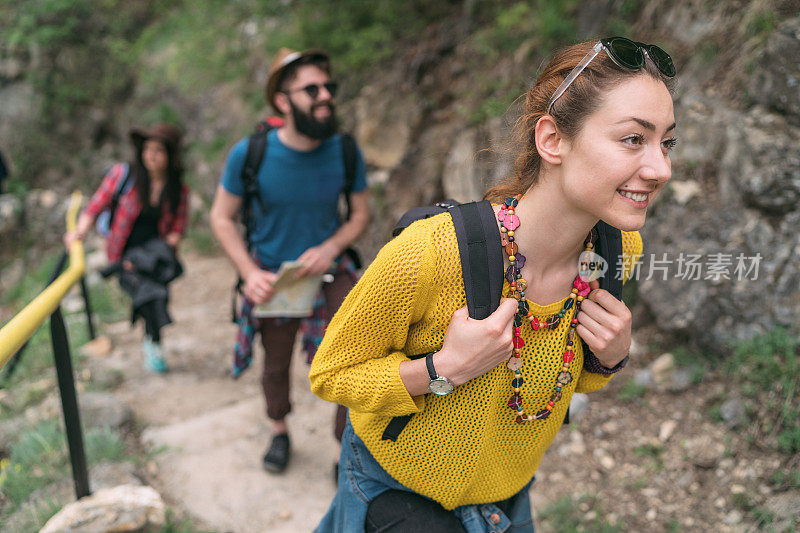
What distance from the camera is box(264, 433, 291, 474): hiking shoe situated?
11.2 ft

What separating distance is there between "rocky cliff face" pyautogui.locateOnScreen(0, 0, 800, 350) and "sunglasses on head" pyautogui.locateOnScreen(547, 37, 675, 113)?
33 centimetres

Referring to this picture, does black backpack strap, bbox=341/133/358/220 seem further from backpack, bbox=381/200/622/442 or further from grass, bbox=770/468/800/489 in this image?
grass, bbox=770/468/800/489

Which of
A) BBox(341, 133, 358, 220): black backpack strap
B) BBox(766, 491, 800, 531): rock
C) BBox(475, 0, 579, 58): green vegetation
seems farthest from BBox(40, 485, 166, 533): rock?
BBox(475, 0, 579, 58): green vegetation

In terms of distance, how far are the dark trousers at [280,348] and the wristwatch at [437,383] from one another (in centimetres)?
168

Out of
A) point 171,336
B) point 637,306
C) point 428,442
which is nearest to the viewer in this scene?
point 428,442

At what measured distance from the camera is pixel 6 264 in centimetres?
A: 952

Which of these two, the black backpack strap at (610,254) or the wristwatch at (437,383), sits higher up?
the black backpack strap at (610,254)

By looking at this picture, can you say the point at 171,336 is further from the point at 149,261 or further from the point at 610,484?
the point at 610,484

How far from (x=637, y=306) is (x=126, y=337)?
14.4ft

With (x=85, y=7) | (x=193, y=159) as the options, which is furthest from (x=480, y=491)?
(x=85, y=7)

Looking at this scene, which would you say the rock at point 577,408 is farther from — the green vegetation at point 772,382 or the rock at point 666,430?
the green vegetation at point 772,382

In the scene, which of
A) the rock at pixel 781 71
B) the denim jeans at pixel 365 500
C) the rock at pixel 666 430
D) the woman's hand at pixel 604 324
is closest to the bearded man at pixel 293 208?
the denim jeans at pixel 365 500

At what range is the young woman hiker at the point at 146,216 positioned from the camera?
449 cm

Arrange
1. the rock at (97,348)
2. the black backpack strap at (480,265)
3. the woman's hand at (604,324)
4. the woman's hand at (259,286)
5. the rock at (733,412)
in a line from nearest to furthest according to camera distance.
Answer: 1. the black backpack strap at (480,265)
2. the woman's hand at (604,324)
3. the woman's hand at (259,286)
4. the rock at (733,412)
5. the rock at (97,348)
